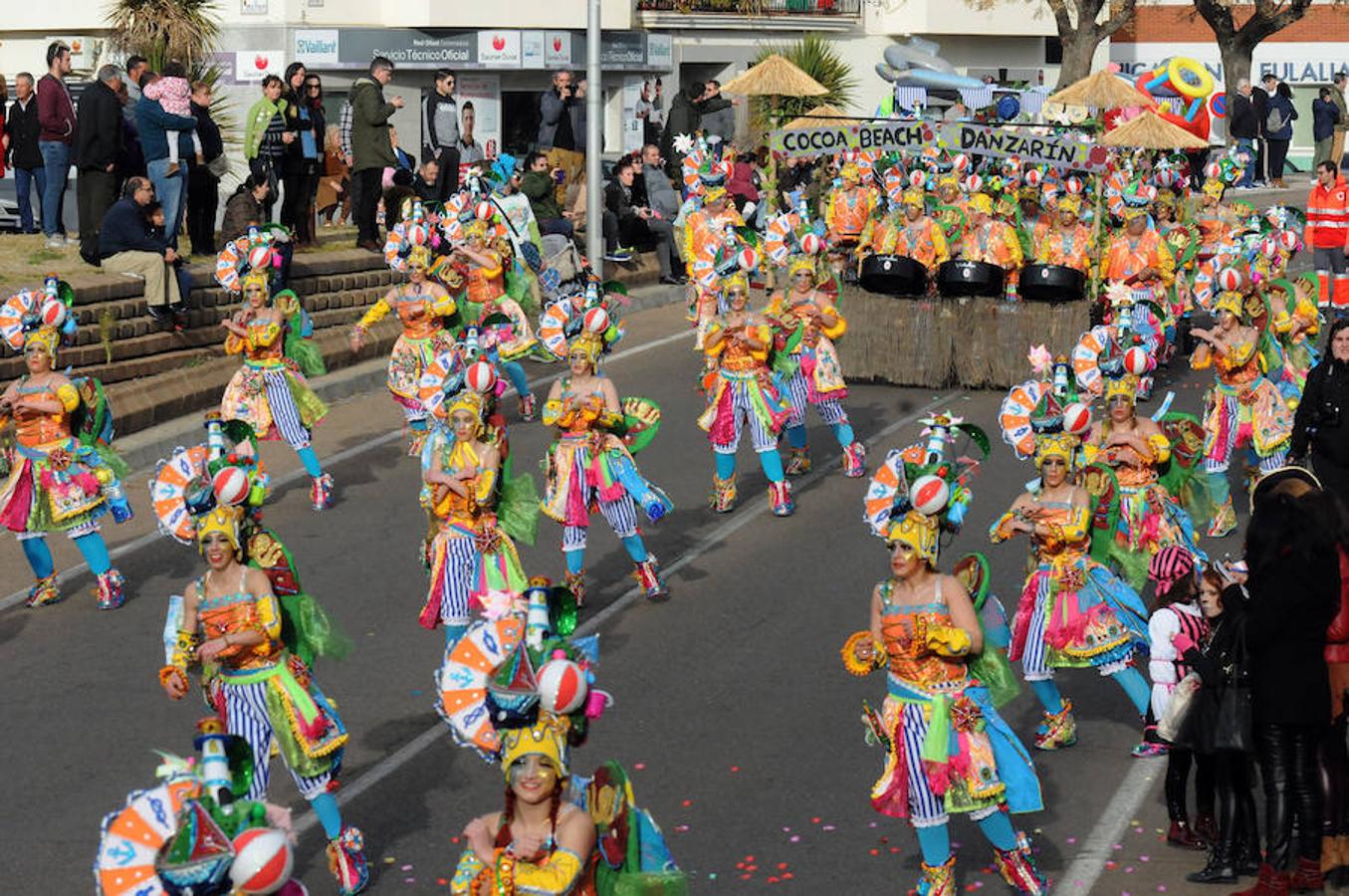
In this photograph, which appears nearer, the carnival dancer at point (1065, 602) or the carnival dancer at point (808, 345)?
the carnival dancer at point (1065, 602)

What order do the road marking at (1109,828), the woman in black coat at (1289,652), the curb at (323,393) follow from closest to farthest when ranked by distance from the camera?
the woman in black coat at (1289,652), the road marking at (1109,828), the curb at (323,393)

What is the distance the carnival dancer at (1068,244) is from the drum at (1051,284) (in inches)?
6.5

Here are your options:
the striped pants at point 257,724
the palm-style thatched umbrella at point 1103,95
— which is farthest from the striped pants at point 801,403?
the palm-style thatched umbrella at point 1103,95

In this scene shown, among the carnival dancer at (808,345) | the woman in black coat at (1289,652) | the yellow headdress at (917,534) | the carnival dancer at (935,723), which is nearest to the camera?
the woman in black coat at (1289,652)

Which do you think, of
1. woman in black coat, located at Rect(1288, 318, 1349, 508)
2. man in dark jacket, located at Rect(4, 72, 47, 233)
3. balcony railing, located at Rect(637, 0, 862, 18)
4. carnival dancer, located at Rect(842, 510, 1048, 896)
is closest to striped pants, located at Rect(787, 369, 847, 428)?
woman in black coat, located at Rect(1288, 318, 1349, 508)

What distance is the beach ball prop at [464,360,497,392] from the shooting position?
38.0ft

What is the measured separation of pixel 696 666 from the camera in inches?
479

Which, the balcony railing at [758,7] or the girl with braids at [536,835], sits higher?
the balcony railing at [758,7]

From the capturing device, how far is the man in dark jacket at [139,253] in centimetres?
1859

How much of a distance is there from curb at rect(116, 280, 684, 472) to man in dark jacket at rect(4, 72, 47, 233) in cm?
367

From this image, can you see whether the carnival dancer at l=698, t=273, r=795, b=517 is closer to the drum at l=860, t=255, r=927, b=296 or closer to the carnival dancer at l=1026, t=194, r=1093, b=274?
the drum at l=860, t=255, r=927, b=296

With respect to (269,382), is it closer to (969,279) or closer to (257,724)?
(257,724)

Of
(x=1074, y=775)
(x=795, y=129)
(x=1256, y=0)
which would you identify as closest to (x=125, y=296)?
(x=795, y=129)

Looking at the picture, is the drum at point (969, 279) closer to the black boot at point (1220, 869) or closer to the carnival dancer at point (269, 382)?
the carnival dancer at point (269, 382)
